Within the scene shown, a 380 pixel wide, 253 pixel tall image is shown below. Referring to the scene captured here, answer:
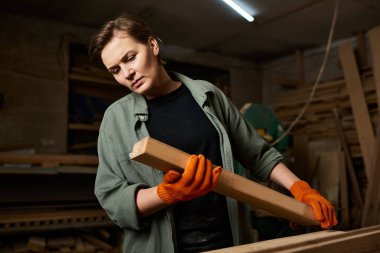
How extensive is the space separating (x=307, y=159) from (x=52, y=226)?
302 cm

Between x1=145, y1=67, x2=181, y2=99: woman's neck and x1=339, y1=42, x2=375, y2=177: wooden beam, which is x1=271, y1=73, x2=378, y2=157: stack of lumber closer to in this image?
x1=339, y1=42, x2=375, y2=177: wooden beam

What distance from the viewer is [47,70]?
4055 millimetres

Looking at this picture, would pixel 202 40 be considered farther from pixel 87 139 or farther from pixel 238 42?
pixel 87 139

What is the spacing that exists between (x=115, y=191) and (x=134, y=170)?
0.11 m

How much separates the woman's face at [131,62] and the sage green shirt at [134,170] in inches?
3.2

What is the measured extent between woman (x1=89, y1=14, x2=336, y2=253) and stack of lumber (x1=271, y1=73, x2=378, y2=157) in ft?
9.76

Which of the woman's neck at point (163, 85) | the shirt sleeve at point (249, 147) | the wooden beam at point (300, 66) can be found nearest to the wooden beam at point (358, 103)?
the wooden beam at point (300, 66)

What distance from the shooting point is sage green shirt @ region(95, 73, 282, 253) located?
3.80ft

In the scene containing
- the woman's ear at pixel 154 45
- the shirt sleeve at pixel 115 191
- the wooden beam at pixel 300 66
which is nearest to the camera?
the shirt sleeve at pixel 115 191

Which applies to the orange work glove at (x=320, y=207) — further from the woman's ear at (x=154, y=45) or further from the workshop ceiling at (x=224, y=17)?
the workshop ceiling at (x=224, y=17)

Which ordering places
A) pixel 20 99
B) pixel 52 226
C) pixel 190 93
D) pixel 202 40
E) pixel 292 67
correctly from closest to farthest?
pixel 190 93 < pixel 52 226 < pixel 20 99 < pixel 202 40 < pixel 292 67

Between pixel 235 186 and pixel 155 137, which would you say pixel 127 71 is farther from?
pixel 235 186

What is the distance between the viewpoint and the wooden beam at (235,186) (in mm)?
883

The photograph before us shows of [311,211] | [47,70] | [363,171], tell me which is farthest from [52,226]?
[363,171]
